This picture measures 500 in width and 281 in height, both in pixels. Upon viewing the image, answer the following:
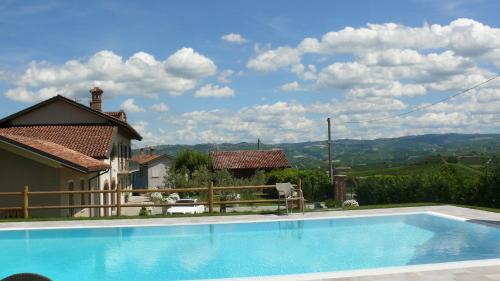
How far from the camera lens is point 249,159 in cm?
5119

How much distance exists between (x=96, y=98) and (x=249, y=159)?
70.6 feet

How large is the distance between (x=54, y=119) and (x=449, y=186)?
22001mm

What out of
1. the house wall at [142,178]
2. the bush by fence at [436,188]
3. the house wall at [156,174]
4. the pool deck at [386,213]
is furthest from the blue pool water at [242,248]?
the house wall at [156,174]

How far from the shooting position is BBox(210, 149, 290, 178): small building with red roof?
49656mm

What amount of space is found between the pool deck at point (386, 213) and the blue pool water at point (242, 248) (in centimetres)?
67

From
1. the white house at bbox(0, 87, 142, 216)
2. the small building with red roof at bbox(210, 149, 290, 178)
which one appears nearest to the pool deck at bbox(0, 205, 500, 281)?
the white house at bbox(0, 87, 142, 216)

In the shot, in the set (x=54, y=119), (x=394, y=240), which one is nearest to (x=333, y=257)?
(x=394, y=240)

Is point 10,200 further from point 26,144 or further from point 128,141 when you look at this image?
point 128,141

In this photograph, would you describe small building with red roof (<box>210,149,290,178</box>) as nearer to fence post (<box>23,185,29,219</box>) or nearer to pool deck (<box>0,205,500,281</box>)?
pool deck (<box>0,205,500,281</box>)

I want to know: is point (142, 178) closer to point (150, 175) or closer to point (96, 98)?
point (150, 175)

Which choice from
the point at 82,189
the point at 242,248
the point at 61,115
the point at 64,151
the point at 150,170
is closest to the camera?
the point at 242,248

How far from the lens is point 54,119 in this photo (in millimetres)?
28734

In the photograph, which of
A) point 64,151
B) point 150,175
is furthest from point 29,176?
point 150,175

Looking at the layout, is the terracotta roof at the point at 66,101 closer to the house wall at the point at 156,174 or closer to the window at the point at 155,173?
the house wall at the point at 156,174
